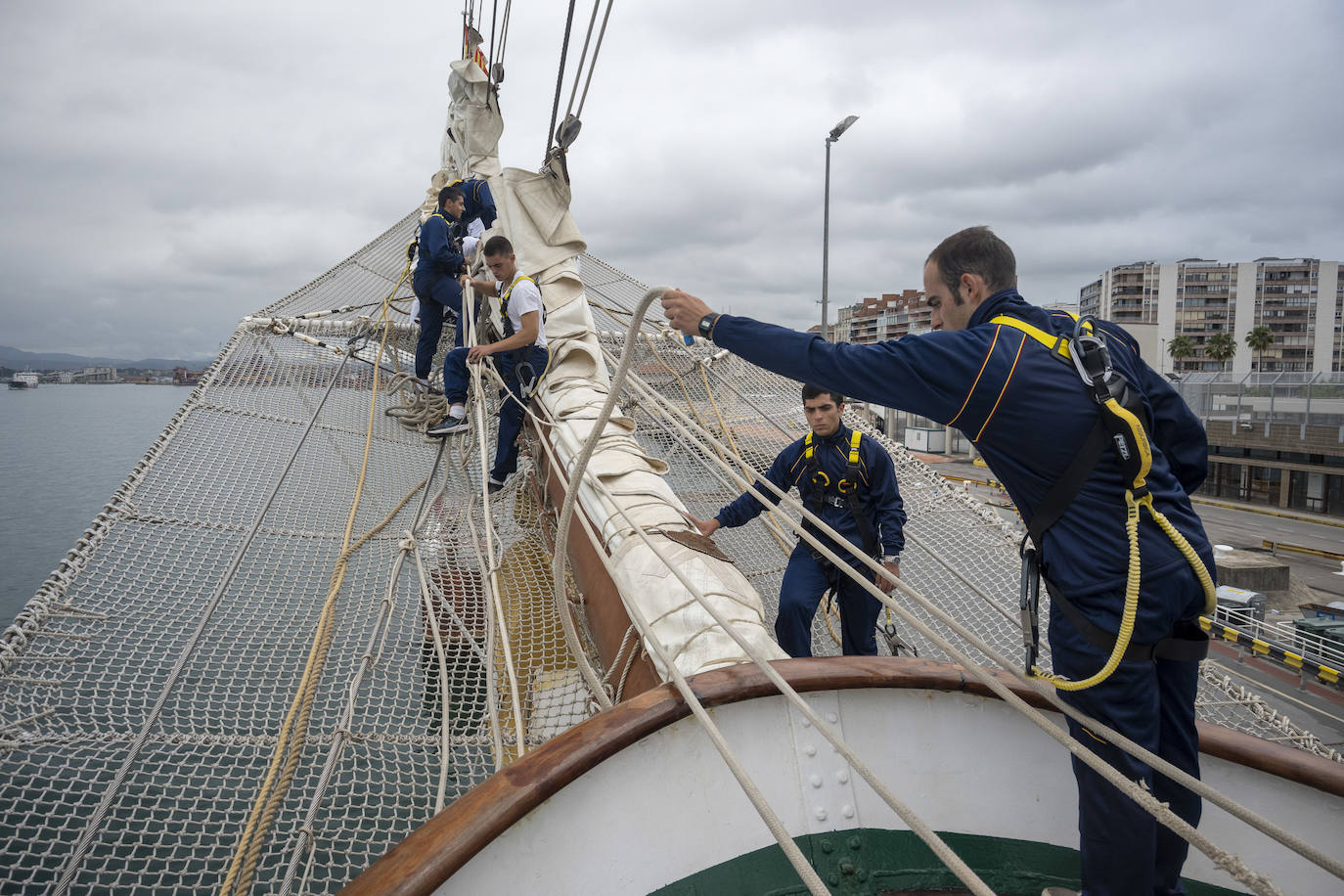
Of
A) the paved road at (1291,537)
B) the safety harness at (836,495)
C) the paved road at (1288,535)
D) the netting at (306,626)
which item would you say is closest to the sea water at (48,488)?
the netting at (306,626)

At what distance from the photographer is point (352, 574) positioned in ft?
12.2

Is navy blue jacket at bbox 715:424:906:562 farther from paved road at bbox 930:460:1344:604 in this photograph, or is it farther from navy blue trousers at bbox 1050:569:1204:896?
paved road at bbox 930:460:1344:604

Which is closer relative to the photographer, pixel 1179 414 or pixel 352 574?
pixel 1179 414

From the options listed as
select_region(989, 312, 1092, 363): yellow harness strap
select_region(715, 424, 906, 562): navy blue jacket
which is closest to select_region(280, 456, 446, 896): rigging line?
select_region(715, 424, 906, 562): navy blue jacket

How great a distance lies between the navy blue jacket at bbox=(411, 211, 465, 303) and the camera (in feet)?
15.5

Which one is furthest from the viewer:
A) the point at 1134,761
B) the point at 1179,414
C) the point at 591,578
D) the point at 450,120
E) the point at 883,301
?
the point at 883,301

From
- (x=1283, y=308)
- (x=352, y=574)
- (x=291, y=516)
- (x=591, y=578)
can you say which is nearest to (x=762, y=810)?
(x=591, y=578)

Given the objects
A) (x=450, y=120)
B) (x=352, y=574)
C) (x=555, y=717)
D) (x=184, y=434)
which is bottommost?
(x=555, y=717)

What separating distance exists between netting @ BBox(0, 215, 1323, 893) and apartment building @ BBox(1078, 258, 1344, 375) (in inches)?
2574

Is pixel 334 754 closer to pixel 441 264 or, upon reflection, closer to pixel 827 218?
pixel 441 264

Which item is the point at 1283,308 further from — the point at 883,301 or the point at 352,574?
the point at 352,574

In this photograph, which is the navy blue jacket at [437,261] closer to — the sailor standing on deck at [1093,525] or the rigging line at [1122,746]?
the rigging line at [1122,746]

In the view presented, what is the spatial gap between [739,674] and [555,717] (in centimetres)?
161

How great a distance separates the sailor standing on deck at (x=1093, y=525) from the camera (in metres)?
1.21
